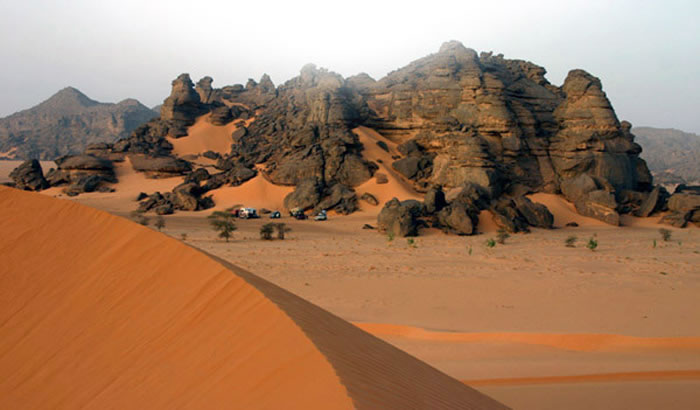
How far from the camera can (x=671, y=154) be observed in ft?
328

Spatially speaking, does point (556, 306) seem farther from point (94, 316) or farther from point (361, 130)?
point (361, 130)

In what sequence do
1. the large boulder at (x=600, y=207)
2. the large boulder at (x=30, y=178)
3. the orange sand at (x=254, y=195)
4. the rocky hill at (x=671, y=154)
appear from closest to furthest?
the large boulder at (x=600, y=207) < the orange sand at (x=254, y=195) < the large boulder at (x=30, y=178) < the rocky hill at (x=671, y=154)

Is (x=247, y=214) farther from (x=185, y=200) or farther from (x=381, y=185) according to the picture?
(x=381, y=185)

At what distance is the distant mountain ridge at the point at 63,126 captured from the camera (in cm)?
7469

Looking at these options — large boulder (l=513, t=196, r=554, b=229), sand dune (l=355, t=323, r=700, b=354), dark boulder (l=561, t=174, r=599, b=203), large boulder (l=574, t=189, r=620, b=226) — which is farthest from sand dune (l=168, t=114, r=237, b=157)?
sand dune (l=355, t=323, r=700, b=354)

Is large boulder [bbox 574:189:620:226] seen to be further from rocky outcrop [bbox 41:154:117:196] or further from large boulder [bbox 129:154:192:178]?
rocky outcrop [bbox 41:154:117:196]

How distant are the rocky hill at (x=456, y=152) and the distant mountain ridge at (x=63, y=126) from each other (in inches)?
1723

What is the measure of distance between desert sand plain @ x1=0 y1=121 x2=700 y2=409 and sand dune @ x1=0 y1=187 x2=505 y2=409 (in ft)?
8.10

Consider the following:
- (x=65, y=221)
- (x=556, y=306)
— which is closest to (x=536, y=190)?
(x=556, y=306)

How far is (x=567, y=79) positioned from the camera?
34344 mm

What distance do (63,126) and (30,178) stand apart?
5775cm

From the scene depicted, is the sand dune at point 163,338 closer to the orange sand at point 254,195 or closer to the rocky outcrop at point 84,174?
the orange sand at point 254,195

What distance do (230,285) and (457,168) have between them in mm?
28907

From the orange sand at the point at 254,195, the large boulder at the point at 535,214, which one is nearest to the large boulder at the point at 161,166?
the orange sand at the point at 254,195
